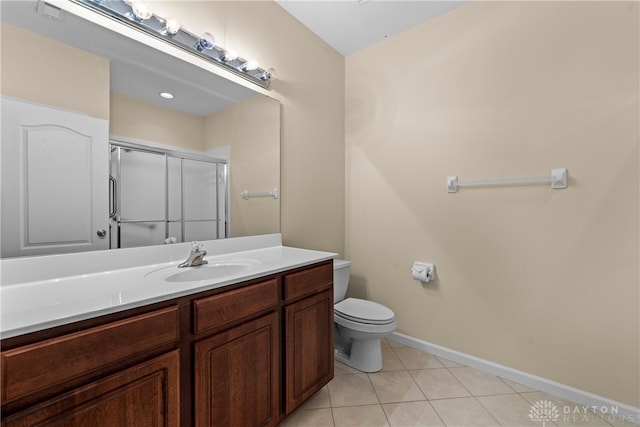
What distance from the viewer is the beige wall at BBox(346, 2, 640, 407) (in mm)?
1383

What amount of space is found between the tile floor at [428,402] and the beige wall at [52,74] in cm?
176

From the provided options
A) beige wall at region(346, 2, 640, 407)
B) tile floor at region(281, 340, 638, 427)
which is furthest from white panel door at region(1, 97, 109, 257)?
beige wall at region(346, 2, 640, 407)

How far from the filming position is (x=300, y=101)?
2033 millimetres

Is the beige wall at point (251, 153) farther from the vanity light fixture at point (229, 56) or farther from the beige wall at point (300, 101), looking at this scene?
the vanity light fixture at point (229, 56)

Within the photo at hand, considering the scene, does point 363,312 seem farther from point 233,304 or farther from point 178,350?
point 178,350

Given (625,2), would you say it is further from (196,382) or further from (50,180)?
(50,180)

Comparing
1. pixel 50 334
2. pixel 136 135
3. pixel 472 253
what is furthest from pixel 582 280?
pixel 136 135

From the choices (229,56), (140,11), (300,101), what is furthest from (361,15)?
(140,11)

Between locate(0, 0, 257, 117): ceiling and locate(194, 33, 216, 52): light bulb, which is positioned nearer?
locate(0, 0, 257, 117): ceiling

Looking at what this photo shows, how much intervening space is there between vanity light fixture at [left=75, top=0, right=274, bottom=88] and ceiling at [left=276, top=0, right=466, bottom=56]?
1.96ft

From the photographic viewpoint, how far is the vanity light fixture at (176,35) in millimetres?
1135

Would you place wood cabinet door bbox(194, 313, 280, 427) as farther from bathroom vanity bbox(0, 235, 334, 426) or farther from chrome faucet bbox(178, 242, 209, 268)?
chrome faucet bbox(178, 242, 209, 268)

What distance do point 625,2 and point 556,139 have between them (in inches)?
27.8

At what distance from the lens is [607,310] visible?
1.41 m
